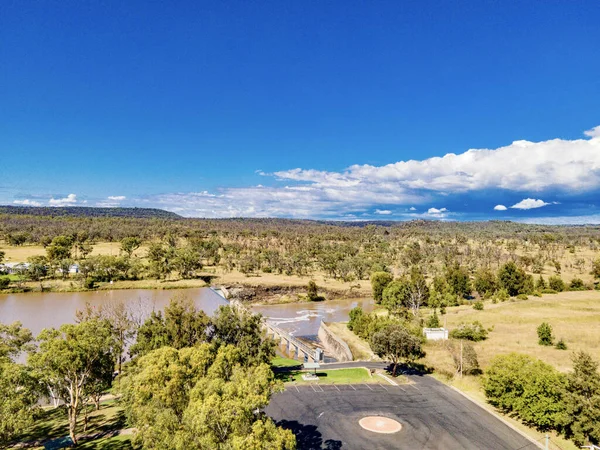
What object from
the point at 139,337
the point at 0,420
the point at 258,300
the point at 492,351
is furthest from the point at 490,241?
the point at 0,420

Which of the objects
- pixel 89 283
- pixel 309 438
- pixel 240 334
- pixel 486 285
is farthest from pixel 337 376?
pixel 89 283

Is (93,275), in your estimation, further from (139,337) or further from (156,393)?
(156,393)

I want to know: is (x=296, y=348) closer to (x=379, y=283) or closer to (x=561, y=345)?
(x=379, y=283)

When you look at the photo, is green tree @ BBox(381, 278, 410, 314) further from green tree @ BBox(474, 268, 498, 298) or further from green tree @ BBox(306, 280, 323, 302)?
green tree @ BBox(474, 268, 498, 298)

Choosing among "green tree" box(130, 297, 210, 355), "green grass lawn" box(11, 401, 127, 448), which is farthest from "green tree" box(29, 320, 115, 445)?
"green tree" box(130, 297, 210, 355)

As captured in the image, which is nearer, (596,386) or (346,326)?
(596,386)
